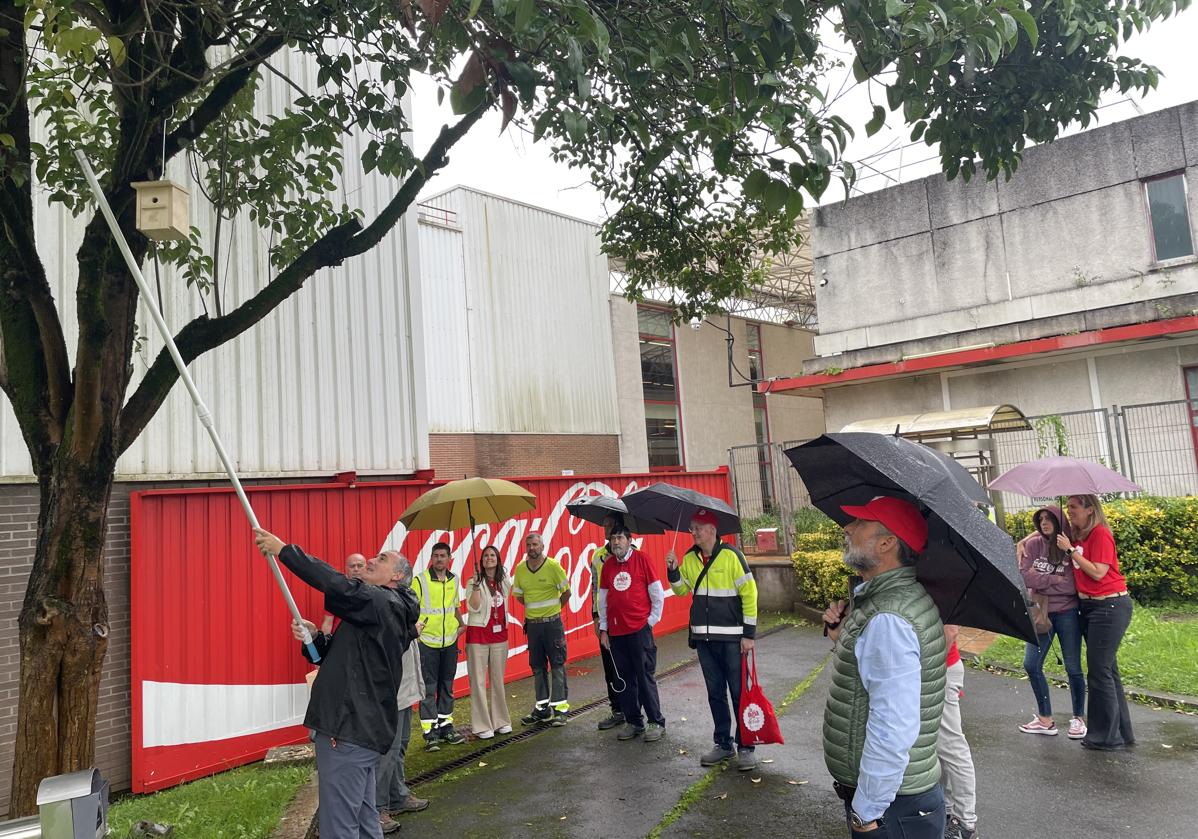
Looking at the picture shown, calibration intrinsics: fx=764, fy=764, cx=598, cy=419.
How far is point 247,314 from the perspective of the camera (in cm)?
428

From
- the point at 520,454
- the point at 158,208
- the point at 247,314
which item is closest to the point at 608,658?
the point at 247,314

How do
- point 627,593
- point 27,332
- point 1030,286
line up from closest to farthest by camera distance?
point 27,332, point 627,593, point 1030,286

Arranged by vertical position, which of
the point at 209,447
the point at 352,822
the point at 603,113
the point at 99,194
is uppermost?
the point at 603,113

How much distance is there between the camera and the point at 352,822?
3891 mm

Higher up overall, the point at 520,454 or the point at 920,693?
the point at 520,454

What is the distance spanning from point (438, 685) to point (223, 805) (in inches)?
79.5

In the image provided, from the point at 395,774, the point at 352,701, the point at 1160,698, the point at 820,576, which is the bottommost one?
the point at 1160,698

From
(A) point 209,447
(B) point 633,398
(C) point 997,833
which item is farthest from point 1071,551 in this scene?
(B) point 633,398

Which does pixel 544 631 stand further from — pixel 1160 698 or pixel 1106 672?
pixel 1160 698

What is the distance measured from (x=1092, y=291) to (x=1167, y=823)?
13653mm

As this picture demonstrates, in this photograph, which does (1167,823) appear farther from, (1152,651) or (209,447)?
(209,447)

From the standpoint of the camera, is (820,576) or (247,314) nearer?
(247,314)

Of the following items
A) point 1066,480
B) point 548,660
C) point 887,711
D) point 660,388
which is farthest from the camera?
point 660,388

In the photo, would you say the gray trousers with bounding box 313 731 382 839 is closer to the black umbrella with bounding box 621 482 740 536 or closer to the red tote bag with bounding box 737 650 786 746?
the red tote bag with bounding box 737 650 786 746
